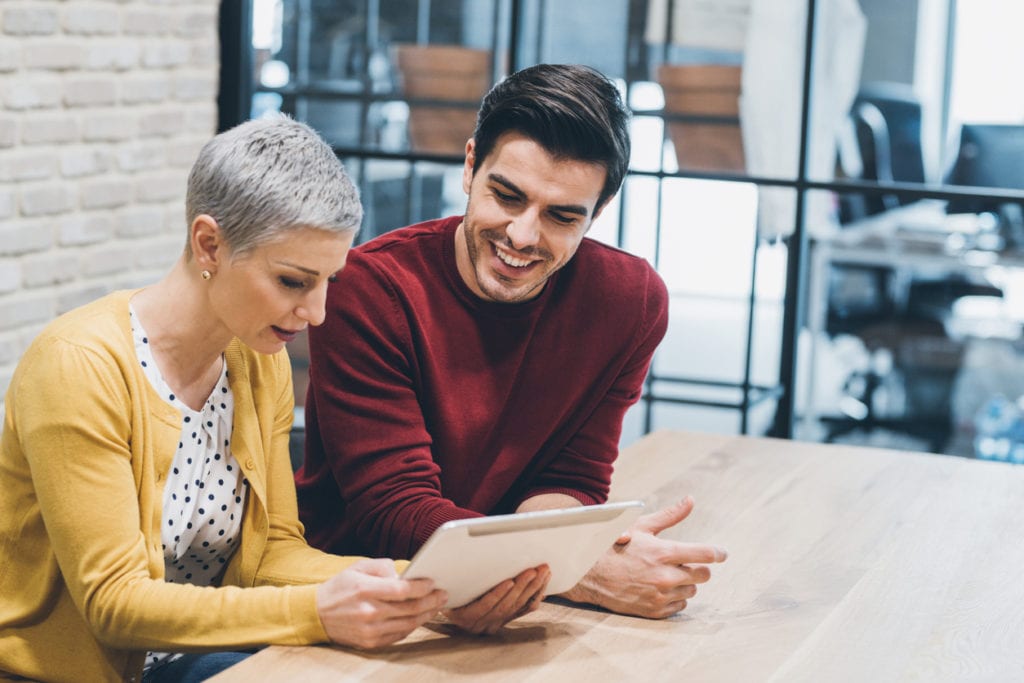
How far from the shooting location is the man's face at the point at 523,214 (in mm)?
1782

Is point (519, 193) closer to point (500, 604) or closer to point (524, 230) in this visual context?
point (524, 230)

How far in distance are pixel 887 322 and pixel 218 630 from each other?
115 inches

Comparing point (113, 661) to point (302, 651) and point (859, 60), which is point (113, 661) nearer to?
point (302, 651)

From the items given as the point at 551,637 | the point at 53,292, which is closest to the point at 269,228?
the point at 551,637

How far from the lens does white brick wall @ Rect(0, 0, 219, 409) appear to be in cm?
299

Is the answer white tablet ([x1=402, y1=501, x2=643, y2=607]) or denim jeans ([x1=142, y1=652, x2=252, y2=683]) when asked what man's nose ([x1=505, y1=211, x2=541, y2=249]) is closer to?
white tablet ([x1=402, y1=501, x2=643, y2=607])

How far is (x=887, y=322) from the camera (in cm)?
396

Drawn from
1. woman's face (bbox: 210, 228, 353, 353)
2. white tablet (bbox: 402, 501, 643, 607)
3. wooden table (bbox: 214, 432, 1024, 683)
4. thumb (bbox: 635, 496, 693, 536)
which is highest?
woman's face (bbox: 210, 228, 353, 353)

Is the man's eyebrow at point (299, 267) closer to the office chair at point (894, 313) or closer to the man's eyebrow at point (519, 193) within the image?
the man's eyebrow at point (519, 193)

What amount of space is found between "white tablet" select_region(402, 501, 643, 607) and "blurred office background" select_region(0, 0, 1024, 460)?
1.91 metres

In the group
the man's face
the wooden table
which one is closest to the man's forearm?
the wooden table

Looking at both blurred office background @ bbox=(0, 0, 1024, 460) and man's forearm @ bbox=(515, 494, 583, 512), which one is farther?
blurred office background @ bbox=(0, 0, 1024, 460)

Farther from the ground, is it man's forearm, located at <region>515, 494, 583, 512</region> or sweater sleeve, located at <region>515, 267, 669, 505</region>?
sweater sleeve, located at <region>515, 267, 669, 505</region>

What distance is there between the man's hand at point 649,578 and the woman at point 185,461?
0.27 metres
